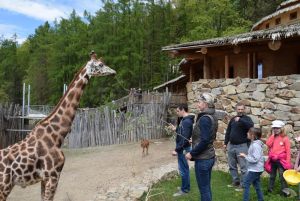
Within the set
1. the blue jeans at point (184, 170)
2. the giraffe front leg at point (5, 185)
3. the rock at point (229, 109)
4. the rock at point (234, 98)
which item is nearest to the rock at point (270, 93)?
the rock at point (234, 98)

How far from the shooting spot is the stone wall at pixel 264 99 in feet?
38.1

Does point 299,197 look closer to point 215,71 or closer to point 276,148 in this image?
point 276,148

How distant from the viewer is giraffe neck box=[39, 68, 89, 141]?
6516mm

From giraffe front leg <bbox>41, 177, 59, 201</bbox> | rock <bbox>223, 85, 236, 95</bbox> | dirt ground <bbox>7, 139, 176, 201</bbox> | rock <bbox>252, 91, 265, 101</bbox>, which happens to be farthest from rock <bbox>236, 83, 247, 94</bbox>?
giraffe front leg <bbox>41, 177, 59, 201</bbox>

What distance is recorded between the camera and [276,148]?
827cm

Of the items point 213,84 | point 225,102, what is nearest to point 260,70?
point 213,84

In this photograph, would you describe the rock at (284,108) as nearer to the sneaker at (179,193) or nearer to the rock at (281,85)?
the rock at (281,85)

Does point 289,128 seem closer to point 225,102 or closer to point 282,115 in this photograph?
point 282,115

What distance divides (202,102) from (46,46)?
52628 mm

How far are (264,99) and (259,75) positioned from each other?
3.30 m

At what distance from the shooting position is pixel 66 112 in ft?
21.8

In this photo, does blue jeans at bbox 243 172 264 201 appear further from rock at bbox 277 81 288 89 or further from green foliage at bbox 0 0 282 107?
green foliage at bbox 0 0 282 107

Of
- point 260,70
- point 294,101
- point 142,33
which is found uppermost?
point 142,33

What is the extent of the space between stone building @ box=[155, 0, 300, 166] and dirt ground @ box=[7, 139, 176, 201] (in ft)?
7.93
